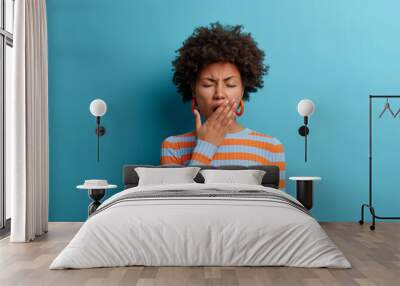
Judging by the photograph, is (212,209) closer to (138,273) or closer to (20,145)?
(138,273)

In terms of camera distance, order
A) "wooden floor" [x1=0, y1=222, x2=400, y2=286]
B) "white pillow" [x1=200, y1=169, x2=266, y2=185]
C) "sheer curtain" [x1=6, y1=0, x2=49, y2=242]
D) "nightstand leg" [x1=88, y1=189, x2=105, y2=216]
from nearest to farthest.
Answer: "wooden floor" [x1=0, y1=222, x2=400, y2=286]
"sheer curtain" [x1=6, y1=0, x2=49, y2=242]
"white pillow" [x1=200, y1=169, x2=266, y2=185]
"nightstand leg" [x1=88, y1=189, x2=105, y2=216]

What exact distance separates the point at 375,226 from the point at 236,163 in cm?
174

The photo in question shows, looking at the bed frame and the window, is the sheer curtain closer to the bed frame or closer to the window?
the window

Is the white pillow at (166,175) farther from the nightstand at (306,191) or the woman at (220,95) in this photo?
the nightstand at (306,191)

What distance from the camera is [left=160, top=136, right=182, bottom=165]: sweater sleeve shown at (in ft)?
21.1

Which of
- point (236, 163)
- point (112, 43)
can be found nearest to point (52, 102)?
point (112, 43)

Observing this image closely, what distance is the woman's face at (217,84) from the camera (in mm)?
6355

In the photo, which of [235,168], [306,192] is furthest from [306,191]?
[235,168]

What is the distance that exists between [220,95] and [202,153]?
706mm

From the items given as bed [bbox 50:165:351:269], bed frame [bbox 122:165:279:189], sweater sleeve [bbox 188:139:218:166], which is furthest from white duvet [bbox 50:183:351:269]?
sweater sleeve [bbox 188:139:218:166]

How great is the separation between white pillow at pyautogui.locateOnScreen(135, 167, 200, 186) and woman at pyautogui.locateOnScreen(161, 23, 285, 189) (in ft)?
1.47

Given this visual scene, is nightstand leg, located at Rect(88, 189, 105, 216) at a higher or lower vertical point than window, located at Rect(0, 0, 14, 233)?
lower

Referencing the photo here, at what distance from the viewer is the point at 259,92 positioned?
6.51 meters

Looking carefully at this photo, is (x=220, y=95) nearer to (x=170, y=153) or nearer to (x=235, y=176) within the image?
(x=170, y=153)
